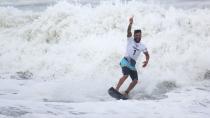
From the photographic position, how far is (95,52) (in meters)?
14.5

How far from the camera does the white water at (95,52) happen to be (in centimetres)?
1137

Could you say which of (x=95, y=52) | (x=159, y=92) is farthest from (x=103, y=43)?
(x=159, y=92)

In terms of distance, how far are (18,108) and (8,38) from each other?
391 inches

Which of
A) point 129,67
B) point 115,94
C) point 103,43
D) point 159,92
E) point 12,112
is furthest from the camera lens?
point 103,43

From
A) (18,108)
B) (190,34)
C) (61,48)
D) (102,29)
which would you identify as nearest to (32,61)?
(61,48)

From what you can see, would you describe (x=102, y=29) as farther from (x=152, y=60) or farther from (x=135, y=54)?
(x=135, y=54)

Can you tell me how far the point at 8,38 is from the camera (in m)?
17.7

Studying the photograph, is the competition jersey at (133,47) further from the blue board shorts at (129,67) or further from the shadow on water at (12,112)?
the shadow on water at (12,112)

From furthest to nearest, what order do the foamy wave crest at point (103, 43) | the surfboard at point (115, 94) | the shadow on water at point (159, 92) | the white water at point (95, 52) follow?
the foamy wave crest at point (103, 43) < the white water at point (95, 52) < the shadow on water at point (159, 92) < the surfboard at point (115, 94)

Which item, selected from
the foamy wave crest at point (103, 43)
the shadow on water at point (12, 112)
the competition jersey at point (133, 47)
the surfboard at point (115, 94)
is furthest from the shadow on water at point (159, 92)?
the shadow on water at point (12, 112)

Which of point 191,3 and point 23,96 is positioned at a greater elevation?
point 191,3

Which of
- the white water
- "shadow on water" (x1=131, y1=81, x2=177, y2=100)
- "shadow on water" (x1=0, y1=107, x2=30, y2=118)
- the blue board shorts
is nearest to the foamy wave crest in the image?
the white water

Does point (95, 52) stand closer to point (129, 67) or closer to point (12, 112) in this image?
point (129, 67)

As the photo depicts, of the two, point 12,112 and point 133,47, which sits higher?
point 133,47
